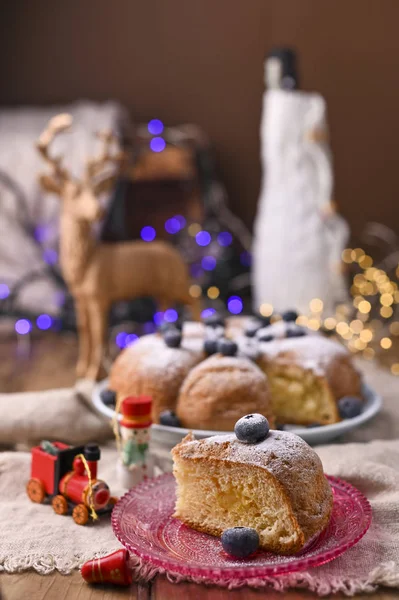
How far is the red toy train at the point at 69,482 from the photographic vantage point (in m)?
1.30

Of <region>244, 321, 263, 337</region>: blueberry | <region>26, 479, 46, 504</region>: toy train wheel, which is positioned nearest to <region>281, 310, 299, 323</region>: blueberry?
<region>244, 321, 263, 337</region>: blueberry

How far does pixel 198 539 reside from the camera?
1.17 meters

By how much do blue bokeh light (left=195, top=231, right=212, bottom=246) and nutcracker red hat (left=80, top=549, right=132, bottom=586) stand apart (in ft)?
8.00

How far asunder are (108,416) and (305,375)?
1.52ft

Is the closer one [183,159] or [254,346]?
[254,346]

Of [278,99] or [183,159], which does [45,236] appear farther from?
[278,99]

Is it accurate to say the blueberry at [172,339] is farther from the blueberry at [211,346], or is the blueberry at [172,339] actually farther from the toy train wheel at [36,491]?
the toy train wheel at [36,491]

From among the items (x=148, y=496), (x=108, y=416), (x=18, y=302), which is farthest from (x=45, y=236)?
(x=148, y=496)

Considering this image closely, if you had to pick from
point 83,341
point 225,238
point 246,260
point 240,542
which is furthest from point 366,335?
point 240,542

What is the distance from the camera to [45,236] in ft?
11.1

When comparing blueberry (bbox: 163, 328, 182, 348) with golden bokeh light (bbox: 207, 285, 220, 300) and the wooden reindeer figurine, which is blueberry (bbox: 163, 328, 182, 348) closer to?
the wooden reindeer figurine

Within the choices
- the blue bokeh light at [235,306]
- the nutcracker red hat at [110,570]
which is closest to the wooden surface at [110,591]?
the nutcracker red hat at [110,570]

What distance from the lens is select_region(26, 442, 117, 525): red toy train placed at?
1.30 meters

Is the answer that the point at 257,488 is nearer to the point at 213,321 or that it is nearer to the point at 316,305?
the point at 213,321
